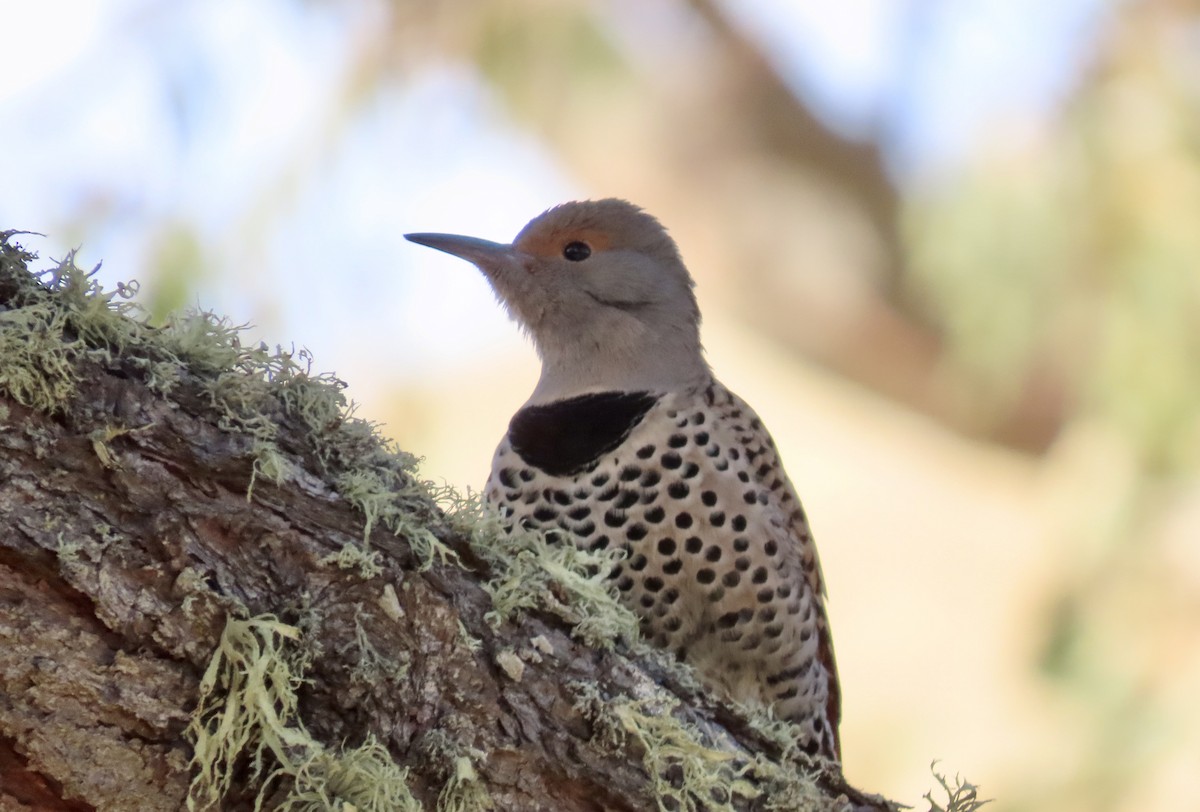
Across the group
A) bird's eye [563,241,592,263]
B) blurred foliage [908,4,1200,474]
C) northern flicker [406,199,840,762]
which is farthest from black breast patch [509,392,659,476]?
blurred foliage [908,4,1200,474]

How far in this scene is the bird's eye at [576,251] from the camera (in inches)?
139

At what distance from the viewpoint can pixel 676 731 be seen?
6.87ft

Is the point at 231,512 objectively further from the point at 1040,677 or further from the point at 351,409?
the point at 1040,677

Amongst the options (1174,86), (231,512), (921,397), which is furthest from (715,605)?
(921,397)

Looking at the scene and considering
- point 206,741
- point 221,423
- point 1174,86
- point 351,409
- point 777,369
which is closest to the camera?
point 206,741

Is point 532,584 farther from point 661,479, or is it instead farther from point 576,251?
point 576,251

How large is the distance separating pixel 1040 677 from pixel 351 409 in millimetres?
4391

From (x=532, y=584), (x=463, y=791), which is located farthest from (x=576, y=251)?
(x=463, y=791)

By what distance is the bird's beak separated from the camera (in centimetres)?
347

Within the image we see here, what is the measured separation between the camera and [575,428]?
298 cm

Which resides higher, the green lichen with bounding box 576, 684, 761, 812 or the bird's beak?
the bird's beak

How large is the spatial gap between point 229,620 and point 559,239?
78.1 inches

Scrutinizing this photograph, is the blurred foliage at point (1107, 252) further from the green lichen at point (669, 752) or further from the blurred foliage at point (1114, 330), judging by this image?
the green lichen at point (669, 752)

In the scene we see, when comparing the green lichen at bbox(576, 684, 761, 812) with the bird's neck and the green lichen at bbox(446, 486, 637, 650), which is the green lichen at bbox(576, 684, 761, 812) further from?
the bird's neck
